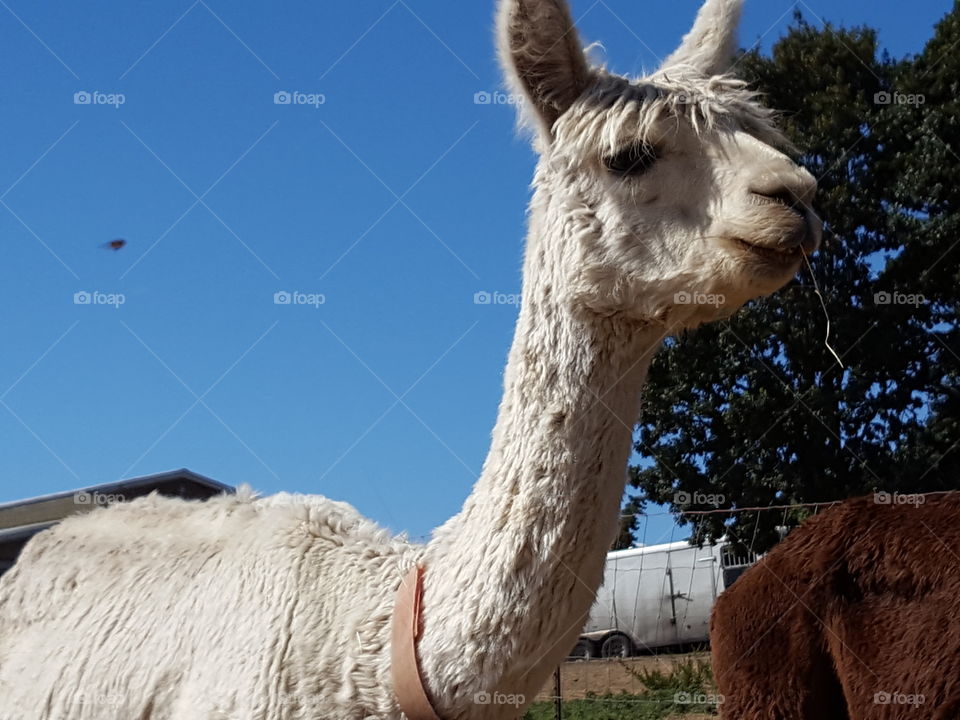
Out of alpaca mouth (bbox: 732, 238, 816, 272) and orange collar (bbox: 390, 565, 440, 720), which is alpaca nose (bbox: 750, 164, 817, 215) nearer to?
alpaca mouth (bbox: 732, 238, 816, 272)

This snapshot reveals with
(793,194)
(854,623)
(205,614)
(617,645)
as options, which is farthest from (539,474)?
(617,645)

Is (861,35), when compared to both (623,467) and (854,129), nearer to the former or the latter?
(854,129)

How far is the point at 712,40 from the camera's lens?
3705 mm

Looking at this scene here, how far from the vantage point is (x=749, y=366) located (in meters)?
18.9

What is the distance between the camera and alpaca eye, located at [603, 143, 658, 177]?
3.08m

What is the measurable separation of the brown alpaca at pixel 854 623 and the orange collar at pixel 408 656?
12.6 feet

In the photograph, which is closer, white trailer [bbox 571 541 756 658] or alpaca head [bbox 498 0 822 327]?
alpaca head [bbox 498 0 822 327]

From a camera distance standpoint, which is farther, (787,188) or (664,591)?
(664,591)

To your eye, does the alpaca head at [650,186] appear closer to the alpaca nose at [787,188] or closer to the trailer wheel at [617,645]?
the alpaca nose at [787,188]

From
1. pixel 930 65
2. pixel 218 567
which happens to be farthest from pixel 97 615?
pixel 930 65

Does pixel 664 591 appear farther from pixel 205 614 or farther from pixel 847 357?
pixel 205 614

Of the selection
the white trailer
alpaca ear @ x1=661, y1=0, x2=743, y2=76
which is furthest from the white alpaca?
the white trailer

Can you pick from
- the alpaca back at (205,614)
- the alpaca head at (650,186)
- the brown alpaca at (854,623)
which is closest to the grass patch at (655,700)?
the brown alpaca at (854,623)

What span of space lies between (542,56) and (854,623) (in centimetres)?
428
